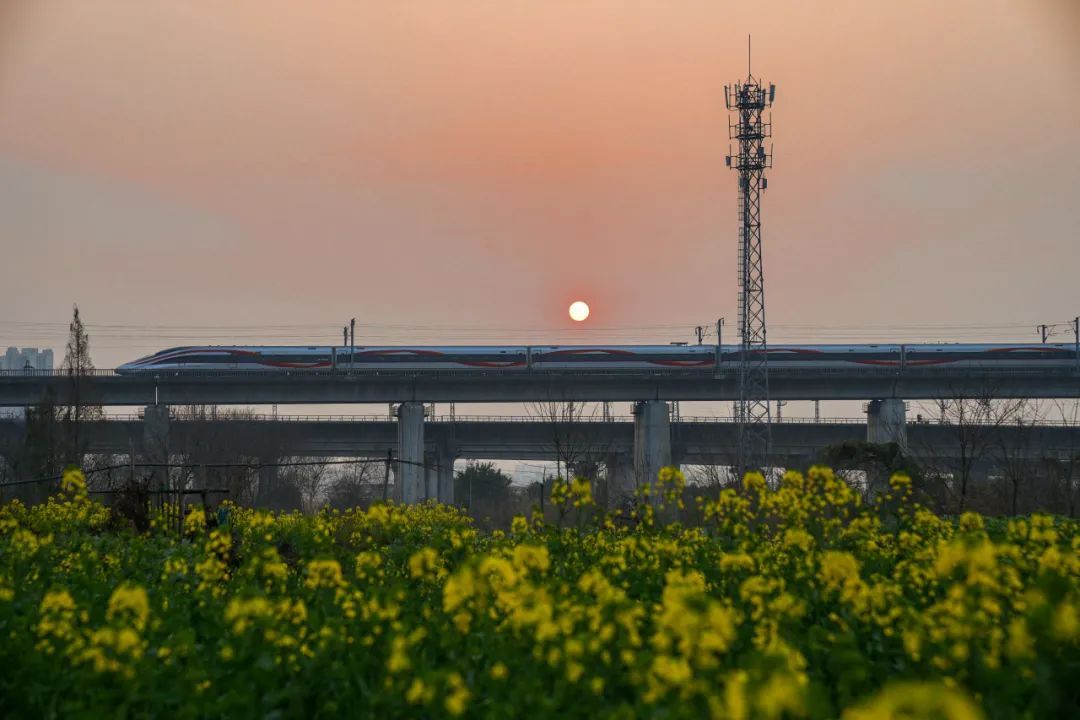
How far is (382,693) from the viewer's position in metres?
4.19

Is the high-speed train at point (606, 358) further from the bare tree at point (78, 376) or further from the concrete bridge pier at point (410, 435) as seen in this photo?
the bare tree at point (78, 376)

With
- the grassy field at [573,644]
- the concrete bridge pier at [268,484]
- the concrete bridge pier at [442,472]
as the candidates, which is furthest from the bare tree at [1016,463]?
the concrete bridge pier at [442,472]

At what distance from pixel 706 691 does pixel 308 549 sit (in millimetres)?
6230

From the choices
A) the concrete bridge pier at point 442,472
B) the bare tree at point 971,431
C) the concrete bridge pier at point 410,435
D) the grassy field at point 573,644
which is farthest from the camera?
the concrete bridge pier at point 442,472

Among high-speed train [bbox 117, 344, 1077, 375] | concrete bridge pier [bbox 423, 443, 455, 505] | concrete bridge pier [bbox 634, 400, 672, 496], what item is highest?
high-speed train [bbox 117, 344, 1077, 375]

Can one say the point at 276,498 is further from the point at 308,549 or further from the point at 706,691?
the point at 706,691

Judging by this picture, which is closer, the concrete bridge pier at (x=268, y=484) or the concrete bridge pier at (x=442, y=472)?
the concrete bridge pier at (x=268, y=484)

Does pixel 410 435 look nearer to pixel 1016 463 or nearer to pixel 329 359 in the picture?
pixel 329 359

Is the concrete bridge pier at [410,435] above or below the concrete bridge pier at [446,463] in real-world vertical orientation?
above

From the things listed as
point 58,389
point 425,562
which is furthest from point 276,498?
point 425,562

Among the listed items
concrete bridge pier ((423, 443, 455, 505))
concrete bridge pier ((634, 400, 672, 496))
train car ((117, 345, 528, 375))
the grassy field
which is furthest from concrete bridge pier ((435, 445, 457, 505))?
the grassy field

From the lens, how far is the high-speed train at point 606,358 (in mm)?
54281

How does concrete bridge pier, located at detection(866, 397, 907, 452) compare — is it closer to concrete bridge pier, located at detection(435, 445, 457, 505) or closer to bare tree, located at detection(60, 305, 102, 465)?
concrete bridge pier, located at detection(435, 445, 457, 505)

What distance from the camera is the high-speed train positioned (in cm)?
5428
